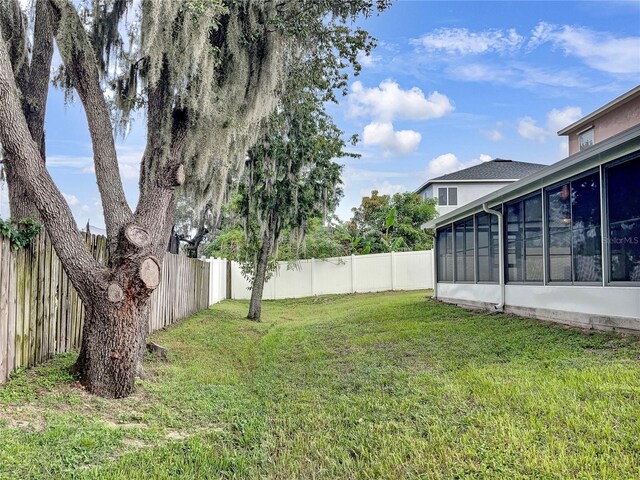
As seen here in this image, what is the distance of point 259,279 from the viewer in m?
12.4

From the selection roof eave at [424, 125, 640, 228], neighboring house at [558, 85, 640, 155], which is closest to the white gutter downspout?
roof eave at [424, 125, 640, 228]

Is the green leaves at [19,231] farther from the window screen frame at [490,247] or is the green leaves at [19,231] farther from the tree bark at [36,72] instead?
the window screen frame at [490,247]

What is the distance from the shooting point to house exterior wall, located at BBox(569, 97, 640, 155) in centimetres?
1241

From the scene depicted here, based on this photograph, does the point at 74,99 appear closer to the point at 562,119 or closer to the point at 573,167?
the point at 573,167

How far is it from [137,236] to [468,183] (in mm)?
23050

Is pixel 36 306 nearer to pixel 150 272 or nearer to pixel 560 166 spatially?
pixel 150 272

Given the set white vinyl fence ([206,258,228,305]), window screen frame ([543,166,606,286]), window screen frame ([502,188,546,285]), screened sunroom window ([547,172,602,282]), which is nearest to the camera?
window screen frame ([543,166,606,286])

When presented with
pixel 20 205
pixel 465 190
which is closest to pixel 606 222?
pixel 20 205

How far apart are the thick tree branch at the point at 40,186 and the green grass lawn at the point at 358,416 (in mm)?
1039

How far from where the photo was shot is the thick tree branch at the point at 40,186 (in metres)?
3.97

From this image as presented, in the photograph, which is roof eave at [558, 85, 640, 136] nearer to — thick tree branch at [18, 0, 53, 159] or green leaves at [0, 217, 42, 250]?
thick tree branch at [18, 0, 53, 159]

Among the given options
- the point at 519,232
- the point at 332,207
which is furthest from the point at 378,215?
the point at 519,232

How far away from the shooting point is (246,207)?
1227 cm

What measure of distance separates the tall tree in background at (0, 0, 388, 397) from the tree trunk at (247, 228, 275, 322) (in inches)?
213
